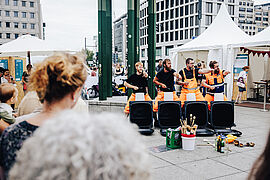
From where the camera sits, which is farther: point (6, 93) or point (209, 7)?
point (209, 7)

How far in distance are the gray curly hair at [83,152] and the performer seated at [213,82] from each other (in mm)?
7871

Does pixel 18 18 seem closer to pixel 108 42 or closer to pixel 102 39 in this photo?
pixel 108 42

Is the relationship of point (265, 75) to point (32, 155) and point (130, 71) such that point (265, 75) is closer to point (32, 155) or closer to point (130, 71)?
point (130, 71)

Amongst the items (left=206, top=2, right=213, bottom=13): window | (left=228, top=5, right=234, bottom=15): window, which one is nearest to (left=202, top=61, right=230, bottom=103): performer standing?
(left=206, top=2, right=213, bottom=13): window

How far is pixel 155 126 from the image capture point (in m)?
8.41

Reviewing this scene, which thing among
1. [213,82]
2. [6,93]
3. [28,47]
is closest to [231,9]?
[213,82]

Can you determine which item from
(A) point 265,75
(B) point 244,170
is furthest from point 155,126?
(A) point 265,75

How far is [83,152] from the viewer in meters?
0.90

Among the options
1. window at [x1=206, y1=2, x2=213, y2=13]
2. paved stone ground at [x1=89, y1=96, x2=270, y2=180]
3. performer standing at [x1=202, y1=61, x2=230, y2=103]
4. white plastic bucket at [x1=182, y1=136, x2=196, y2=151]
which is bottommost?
paved stone ground at [x1=89, y1=96, x2=270, y2=180]

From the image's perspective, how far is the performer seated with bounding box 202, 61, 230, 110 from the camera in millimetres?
8594

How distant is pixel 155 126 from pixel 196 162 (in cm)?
329

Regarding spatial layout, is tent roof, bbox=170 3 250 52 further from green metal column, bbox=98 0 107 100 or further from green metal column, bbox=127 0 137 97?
green metal column, bbox=98 0 107 100

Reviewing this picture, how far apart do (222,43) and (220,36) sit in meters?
1.10

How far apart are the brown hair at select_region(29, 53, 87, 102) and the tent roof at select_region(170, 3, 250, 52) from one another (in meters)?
12.9
